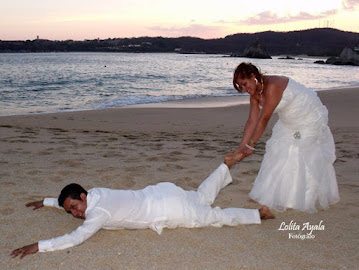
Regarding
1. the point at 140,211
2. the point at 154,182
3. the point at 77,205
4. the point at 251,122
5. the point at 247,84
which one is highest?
the point at 247,84

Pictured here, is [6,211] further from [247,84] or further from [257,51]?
[257,51]

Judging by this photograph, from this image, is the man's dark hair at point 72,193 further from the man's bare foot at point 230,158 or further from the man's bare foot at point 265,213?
the man's bare foot at point 265,213

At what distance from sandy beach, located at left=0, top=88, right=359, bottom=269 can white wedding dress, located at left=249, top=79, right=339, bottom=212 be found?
0.18m

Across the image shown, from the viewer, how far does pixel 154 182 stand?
5.06 meters

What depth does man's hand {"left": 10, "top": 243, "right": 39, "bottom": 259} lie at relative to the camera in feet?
10.2

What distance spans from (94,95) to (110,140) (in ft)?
43.4

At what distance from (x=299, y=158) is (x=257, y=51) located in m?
115

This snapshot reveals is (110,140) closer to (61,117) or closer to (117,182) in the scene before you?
(117,182)

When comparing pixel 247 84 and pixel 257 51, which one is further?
pixel 257 51

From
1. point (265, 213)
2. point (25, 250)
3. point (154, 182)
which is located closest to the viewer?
point (25, 250)

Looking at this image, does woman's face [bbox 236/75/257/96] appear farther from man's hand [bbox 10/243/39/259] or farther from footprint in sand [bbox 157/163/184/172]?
man's hand [bbox 10/243/39/259]

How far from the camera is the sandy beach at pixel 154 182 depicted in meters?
3.13

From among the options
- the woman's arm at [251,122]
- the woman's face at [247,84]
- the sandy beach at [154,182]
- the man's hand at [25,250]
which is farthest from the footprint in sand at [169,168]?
the man's hand at [25,250]

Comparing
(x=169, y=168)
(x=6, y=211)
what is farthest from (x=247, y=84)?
(x=6, y=211)
